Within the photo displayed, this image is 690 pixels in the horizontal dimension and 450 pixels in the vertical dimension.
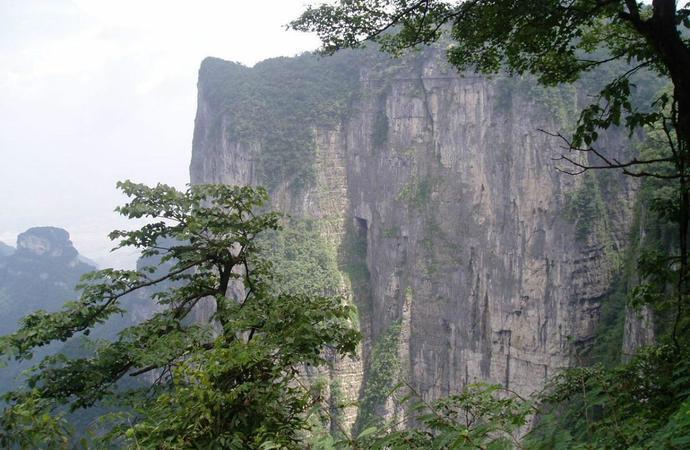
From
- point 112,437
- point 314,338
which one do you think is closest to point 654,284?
point 314,338

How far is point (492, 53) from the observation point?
3748mm

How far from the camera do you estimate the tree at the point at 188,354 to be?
2502 millimetres

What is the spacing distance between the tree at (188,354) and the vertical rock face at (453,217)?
15.4 metres

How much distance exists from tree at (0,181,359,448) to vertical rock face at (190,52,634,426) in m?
15.4

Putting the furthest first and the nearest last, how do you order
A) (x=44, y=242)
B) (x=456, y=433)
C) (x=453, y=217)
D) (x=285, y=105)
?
1. (x=44, y=242)
2. (x=285, y=105)
3. (x=453, y=217)
4. (x=456, y=433)

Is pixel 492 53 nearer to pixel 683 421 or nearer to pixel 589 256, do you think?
pixel 683 421

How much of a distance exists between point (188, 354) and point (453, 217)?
2390cm

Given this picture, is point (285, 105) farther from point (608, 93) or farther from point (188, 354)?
point (608, 93)

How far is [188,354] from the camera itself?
3.52 meters

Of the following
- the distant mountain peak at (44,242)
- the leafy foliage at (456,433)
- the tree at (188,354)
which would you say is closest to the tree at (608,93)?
the leafy foliage at (456,433)

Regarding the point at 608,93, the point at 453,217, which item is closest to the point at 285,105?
the point at 453,217

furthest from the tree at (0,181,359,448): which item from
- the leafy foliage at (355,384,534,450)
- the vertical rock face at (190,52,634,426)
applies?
the vertical rock face at (190,52,634,426)

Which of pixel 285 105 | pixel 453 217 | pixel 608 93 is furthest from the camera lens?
pixel 285 105

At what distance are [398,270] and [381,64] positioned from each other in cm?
1289
